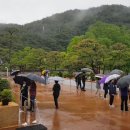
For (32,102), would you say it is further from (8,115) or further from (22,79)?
(8,115)

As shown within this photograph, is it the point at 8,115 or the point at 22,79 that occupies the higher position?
the point at 22,79

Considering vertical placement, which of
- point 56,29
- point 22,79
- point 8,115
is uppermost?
point 56,29

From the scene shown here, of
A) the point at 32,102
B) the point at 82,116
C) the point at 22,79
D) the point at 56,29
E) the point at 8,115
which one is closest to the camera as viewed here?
the point at 8,115

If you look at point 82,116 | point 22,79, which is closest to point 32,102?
point 22,79

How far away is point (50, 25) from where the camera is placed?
105 m

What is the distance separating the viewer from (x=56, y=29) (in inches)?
3807

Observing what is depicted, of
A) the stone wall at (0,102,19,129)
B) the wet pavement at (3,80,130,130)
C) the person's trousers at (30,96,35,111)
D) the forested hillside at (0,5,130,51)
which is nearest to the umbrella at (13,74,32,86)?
the person's trousers at (30,96,35,111)

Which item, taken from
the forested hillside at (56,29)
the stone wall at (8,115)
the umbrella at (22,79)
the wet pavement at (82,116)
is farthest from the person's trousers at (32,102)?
the forested hillside at (56,29)

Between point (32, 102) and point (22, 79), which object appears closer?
point (32, 102)

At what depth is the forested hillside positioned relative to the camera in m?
66.1

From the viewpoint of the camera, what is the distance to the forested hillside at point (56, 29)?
217 feet

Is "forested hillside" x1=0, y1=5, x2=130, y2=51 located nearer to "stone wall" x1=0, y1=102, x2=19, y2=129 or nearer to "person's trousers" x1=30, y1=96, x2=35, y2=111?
"person's trousers" x1=30, y1=96, x2=35, y2=111

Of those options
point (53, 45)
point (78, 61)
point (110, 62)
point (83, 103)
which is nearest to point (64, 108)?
point (83, 103)

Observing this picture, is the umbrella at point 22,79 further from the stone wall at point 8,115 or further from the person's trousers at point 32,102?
the stone wall at point 8,115
